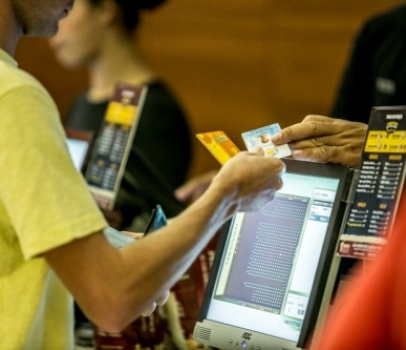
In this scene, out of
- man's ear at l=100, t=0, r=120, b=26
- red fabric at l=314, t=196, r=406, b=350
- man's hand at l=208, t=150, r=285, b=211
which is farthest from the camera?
man's ear at l=100, t=0, r=120, b=26

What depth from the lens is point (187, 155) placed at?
8.03 feet

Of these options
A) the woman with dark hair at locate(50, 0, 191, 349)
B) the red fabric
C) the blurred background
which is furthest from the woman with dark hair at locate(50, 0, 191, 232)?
the red fabric

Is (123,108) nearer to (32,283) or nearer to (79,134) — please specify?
(79,134)

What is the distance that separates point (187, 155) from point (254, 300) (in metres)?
1.14

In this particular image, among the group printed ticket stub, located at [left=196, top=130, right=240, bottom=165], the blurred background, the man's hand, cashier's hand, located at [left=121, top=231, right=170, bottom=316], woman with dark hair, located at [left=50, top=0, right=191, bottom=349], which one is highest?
the blurred background

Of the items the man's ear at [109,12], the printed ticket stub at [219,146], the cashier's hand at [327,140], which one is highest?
the man's ear at [109,12]

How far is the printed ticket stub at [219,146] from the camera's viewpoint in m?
1.26

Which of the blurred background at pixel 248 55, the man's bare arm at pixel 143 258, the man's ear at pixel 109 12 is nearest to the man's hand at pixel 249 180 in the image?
the man's bare arm at pixel 143 258

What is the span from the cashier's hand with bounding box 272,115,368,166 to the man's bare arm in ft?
0.43

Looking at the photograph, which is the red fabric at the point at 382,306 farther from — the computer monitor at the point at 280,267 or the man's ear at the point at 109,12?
the man's ear at the point at 109,12

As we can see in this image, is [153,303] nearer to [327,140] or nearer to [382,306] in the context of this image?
[327,140]

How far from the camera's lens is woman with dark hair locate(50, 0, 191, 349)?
234 centimetres

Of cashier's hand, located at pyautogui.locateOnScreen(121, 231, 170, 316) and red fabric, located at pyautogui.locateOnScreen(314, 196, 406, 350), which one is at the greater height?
red fabric, located at pyautogui.locateOnScreen(314, 196, 406, 350)

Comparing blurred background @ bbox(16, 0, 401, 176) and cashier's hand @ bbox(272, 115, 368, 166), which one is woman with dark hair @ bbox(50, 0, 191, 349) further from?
cashier's hand @ bbox(272, 115, 368, 166)
